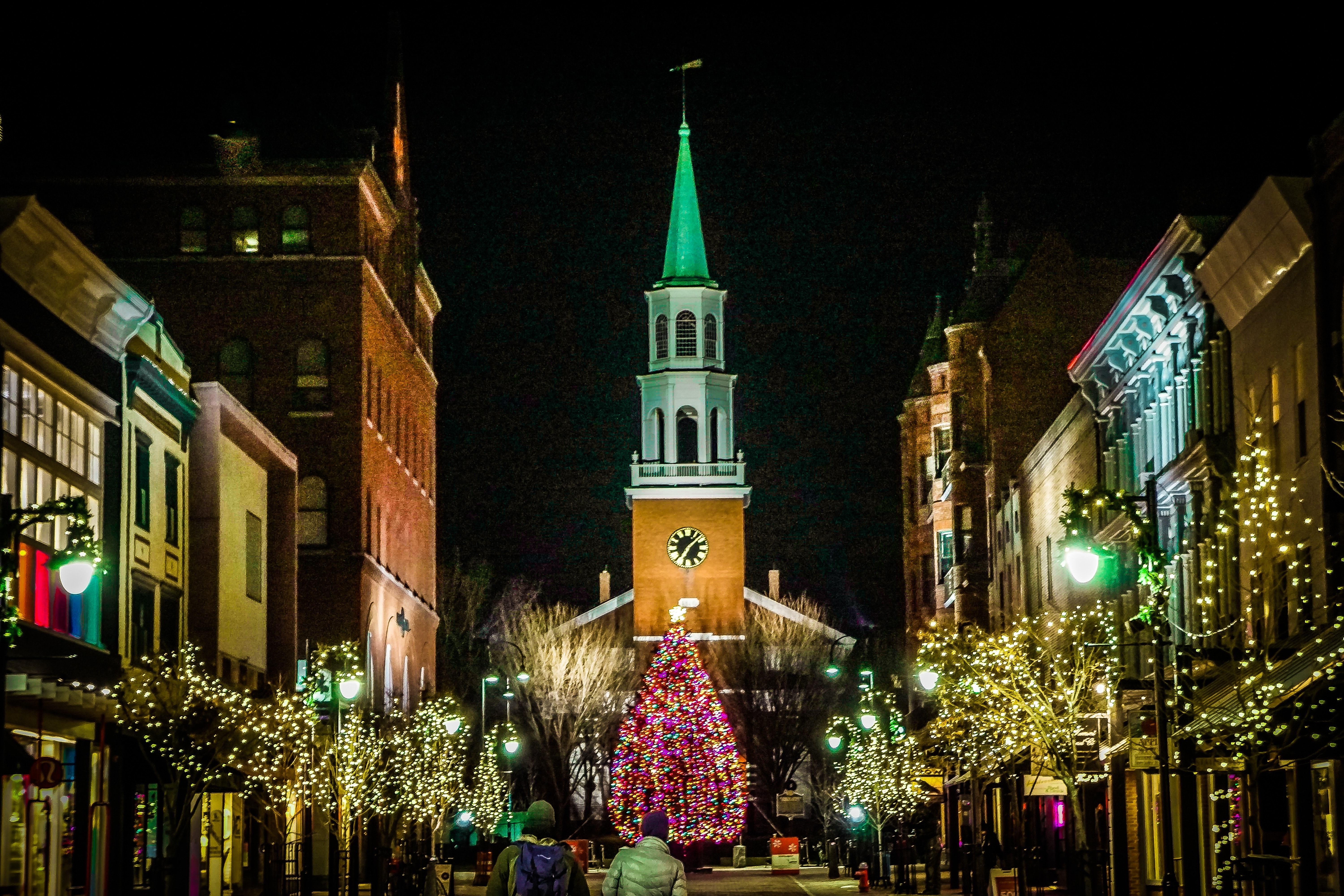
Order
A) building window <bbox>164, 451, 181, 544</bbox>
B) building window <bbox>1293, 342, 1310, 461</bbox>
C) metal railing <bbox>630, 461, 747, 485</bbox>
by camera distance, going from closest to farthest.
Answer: building window <bbox>1293, 342, 1310, 461</bbox> < building window <bbox>164, 451, 181, 544</bbox> < metal railing <bbox>630, 461, 747, 485</bbox>

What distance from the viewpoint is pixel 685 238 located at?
104 m

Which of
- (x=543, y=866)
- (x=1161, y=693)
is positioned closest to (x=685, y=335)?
(x=1161, y=693)

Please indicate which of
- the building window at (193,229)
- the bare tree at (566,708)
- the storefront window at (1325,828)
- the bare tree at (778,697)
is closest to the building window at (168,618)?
the storefront window at (1325,828)

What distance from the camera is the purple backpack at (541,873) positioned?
53.2ft

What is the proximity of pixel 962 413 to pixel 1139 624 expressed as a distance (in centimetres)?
4521

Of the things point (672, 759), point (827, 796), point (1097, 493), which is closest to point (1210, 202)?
point (1097, 493)

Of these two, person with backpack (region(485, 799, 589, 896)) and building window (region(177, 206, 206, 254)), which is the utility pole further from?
building window (region(177, 206, 206, 254))

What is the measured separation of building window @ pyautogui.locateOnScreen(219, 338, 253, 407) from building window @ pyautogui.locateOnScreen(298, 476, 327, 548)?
10.6ft

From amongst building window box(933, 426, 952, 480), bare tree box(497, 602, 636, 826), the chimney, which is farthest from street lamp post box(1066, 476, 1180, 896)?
bare tree box(497, 602, 636, 826)

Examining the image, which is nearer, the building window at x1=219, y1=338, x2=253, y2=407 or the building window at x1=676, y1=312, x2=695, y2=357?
the building window at x1=219, y1=338, x2=253, y2=407

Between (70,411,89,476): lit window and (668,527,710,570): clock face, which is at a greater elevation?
(668,527,710,570): clock face

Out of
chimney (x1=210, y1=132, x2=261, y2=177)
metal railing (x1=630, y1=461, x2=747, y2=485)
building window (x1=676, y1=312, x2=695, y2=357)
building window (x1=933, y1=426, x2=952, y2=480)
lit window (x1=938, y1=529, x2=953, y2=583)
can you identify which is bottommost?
lit window (x1=938, y1=529, x2=953, y2=583)

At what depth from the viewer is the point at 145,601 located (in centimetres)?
4078

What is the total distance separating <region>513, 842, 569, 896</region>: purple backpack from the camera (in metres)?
16.2
